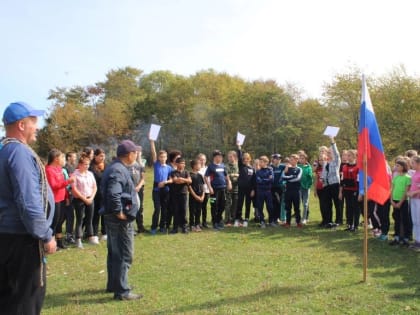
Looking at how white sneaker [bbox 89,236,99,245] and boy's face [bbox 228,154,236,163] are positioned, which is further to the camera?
boy's face [bbox 228,154,236,163]

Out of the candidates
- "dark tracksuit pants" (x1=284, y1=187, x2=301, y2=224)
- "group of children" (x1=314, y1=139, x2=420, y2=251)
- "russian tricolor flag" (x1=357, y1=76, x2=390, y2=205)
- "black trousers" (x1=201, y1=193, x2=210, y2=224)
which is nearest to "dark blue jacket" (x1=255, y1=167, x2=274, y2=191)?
"dark tracksuit pants" (x1=284, y1=187, x2=301, y2=224)

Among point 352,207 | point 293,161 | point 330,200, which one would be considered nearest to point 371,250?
point 352,207

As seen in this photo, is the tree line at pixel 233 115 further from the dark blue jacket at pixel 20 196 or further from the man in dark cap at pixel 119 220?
the dark blue jacket at pixel 20 196


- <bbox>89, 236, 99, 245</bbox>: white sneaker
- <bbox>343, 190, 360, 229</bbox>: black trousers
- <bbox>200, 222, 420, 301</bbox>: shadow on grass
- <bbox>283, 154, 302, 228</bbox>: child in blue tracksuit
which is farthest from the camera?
<bbox>283, 154, 302, 228</bbox>: child in blue tracksuit

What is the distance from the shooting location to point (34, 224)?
3395mm

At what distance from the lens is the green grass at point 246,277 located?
5496 mm

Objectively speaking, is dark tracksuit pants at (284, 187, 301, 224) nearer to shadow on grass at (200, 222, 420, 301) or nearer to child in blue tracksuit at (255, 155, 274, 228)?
shadow on grass at (200, 222, 420, 301)

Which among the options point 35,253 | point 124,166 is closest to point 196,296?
point 124,166

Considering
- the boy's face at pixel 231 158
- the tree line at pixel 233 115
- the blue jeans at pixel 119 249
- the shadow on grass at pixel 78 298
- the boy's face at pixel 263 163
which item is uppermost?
the tree line at pixel 233 115

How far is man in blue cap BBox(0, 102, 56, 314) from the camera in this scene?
11.2ft

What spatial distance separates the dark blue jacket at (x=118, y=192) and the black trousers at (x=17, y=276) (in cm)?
213

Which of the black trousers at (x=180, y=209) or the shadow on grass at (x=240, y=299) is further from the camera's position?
the black trousers at (x=180, y=209)

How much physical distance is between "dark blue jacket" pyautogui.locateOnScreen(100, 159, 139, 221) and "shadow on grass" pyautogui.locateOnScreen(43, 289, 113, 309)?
1260 millimetres

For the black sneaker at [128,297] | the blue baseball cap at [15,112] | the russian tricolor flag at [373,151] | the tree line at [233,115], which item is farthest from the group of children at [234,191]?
the tree line at [233,115]
